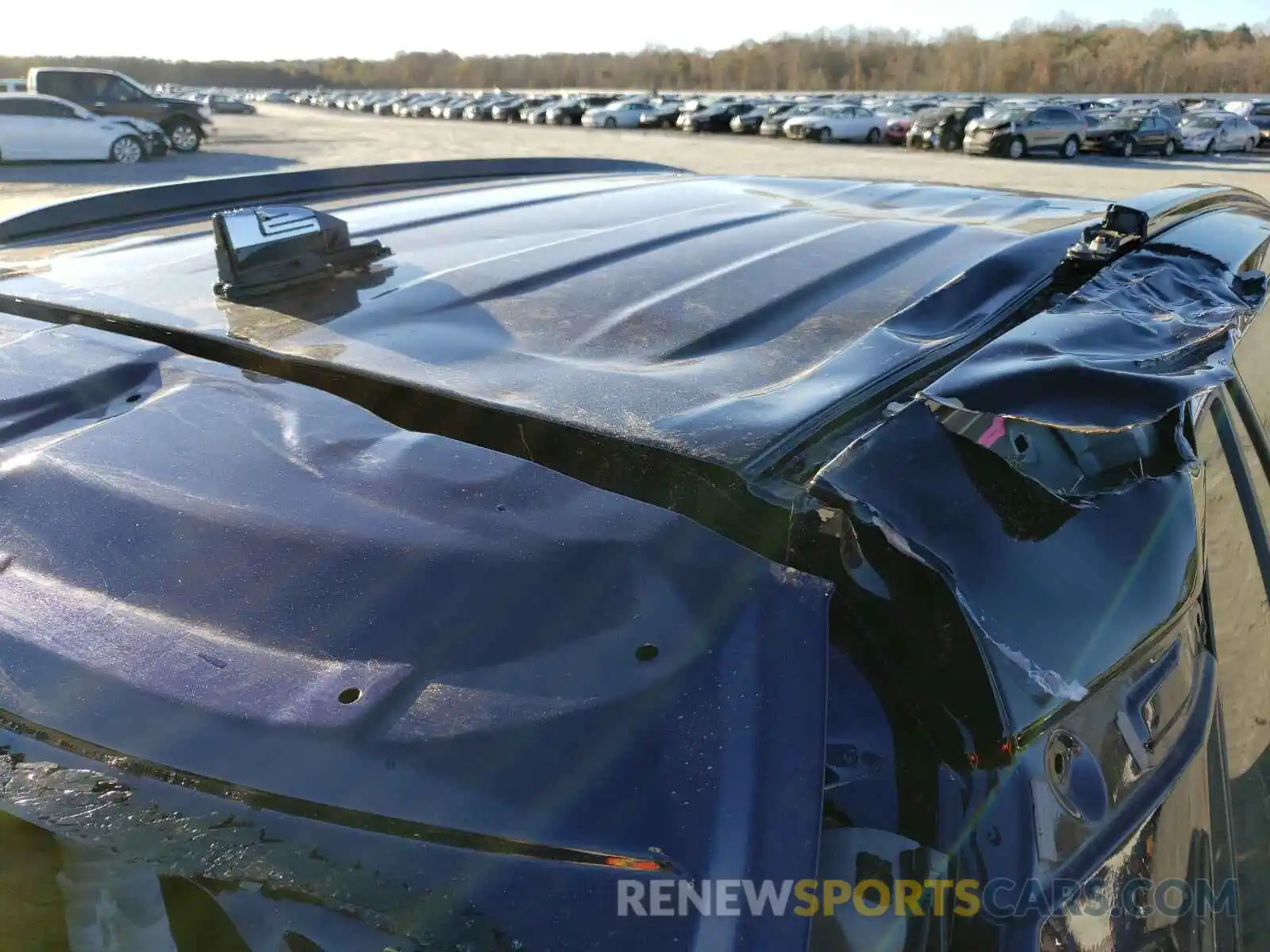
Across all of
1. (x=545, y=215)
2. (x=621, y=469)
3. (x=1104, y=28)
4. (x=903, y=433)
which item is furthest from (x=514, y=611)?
(x=1104, y=28)

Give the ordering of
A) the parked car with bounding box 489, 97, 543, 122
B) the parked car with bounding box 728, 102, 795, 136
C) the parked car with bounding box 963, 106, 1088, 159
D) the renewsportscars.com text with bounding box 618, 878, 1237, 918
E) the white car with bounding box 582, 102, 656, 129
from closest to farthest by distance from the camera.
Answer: the renewsportscars.com text with bounding box 618, 878, 1237, 918, the parked car with bounding box 963, 106, 1088, 159, the parked car with bounding box 728, 102, 795, 136, the white car with bounding box 582, 102, 656, 129, the parked car with bounding box 489, 97, 543, 122

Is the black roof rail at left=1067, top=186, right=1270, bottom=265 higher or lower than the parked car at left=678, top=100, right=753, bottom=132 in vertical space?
lower

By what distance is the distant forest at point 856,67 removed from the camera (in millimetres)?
57906

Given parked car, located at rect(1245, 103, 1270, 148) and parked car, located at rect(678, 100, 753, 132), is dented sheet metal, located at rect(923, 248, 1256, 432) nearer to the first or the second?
parked car, located at rect(1245, 103, 1270, 148)

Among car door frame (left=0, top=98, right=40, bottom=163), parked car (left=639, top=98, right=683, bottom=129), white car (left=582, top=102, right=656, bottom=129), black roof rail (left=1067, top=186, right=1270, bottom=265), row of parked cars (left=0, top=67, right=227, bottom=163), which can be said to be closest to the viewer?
black roof rail (left=1067, top=186, right=1270, bottom=265)

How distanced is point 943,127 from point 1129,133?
189 inches

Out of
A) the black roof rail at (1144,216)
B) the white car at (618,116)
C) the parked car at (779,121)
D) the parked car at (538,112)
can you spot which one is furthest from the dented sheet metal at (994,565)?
the parked car at (538,112)

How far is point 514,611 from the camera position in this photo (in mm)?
1007

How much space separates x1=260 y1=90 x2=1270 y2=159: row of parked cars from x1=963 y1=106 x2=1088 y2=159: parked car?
0.8 inches

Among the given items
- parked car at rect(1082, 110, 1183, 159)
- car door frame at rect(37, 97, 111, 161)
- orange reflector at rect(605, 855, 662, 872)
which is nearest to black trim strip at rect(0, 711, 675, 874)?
orange reflector at rect(605, 855, 662, 872)

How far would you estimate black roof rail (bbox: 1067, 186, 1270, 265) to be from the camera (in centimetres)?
181

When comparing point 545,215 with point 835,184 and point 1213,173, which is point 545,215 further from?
point 1213,173

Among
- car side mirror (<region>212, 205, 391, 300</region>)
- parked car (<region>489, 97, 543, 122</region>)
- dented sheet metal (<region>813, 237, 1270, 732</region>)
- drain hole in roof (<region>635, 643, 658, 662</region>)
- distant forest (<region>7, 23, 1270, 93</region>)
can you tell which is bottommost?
drain hole in roof (<region>635, 643, 658, 662</region>)

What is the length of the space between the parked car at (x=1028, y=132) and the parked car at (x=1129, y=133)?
34cm
